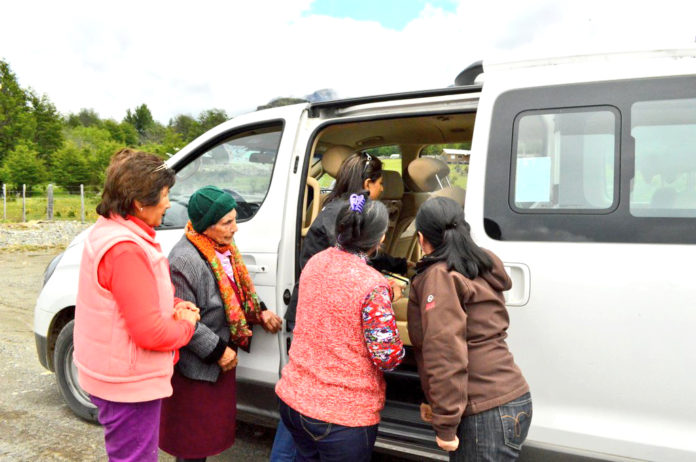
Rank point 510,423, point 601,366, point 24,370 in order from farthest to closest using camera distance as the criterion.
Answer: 1. point 24,370
2. point 601,366
3. point 510,423

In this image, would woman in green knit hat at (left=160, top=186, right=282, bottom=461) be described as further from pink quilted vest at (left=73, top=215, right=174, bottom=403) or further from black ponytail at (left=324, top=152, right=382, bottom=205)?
black ponytail at (left=324, top=152, right=382, bottom=205)

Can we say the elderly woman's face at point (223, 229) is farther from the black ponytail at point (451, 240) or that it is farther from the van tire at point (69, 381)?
the van tire at point (69, 381)

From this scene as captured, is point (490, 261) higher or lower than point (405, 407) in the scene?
higher

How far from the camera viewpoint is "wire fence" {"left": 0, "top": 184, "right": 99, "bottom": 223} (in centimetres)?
1850

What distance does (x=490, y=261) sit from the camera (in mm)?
1914

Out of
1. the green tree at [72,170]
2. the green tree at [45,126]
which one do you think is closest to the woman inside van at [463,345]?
the green tree at [72,170]

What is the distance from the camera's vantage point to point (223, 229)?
2506 millimetres

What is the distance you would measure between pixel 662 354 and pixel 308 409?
4.44 feet

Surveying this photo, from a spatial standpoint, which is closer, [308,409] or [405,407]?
[308,409]

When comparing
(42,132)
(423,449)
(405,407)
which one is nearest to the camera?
(423,449)

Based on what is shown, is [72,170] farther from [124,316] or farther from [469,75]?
[124,316]

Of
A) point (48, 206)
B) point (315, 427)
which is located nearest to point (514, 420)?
point (315, 427)

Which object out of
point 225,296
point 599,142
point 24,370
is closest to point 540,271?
point 599,142

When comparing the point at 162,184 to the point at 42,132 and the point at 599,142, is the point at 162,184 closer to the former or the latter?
the point at 599,142
